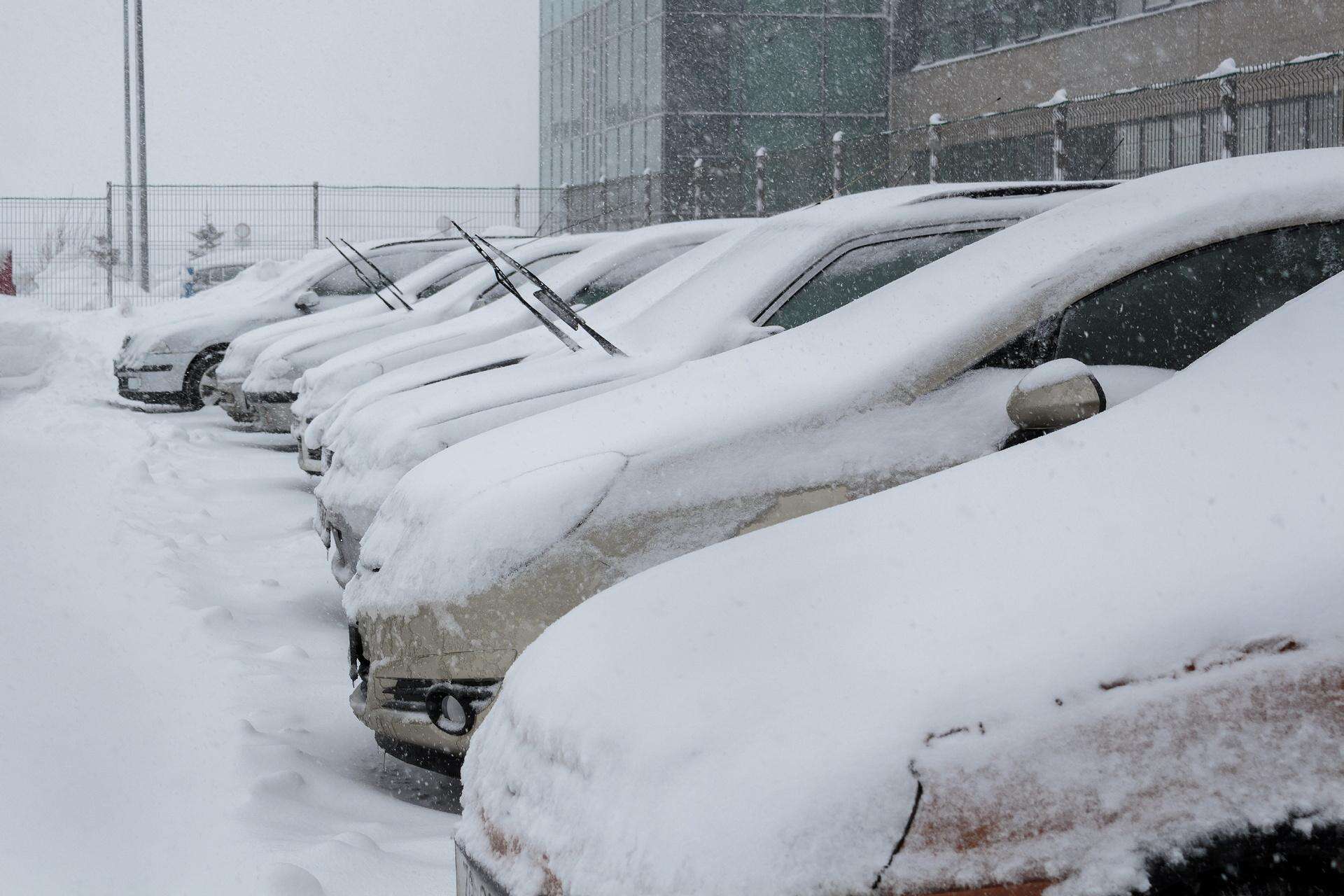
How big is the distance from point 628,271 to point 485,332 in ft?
2.78

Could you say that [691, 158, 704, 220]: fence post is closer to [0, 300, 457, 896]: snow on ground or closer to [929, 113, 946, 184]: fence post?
[929, 113, 946, 184]: fence post

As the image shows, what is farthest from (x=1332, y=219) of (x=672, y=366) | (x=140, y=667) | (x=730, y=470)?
(x=140, y=667)

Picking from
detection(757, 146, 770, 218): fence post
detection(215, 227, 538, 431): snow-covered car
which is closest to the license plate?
detection(215, 227, 538, 431): snow-covered car

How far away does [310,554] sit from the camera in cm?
670

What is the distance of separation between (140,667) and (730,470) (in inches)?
88.6

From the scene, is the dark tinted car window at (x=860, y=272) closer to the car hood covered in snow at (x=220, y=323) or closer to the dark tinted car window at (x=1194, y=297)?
the dark tinted car window at (x=1194, y=297)

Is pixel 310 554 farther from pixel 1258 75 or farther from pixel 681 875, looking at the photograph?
pixel 1258 75

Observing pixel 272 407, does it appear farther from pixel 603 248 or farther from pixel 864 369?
pixel 864 369

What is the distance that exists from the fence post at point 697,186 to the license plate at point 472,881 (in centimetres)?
1733

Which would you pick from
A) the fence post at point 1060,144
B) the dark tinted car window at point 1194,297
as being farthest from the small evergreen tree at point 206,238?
the dark tinted car window at point 1194,297

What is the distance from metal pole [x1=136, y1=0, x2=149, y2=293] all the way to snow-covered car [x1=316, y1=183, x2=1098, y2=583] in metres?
20.7

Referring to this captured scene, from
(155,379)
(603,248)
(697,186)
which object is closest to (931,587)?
(603,248)

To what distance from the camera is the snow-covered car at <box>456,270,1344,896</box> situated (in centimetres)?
164

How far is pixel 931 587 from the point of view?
1918 mm
